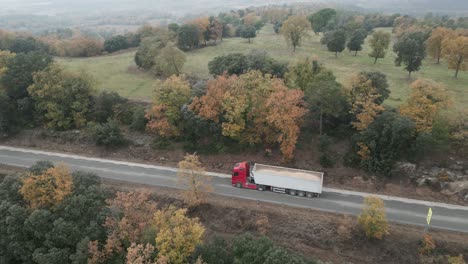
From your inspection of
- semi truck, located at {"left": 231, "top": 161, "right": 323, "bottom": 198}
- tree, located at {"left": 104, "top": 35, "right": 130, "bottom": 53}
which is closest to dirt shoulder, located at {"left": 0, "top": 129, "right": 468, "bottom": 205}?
semi truck, located at {"left": 231, "top": 161, "right": 323, "bottom": 198}

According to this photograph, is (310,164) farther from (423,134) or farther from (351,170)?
(423,134)

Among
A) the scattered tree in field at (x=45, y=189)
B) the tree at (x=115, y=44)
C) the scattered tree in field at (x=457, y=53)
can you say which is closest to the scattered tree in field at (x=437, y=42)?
the scattered tree in field at (x=457, y=53)

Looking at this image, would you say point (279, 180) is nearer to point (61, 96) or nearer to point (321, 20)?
point (61, 96)

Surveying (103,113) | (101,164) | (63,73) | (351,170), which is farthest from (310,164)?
(63,73)

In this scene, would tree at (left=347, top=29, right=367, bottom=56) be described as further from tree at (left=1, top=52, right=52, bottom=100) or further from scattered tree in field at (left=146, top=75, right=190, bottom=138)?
tree at (left=1, top=52, right=52, bottom=100)

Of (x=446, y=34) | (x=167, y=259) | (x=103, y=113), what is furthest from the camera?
(x=446, y=34)

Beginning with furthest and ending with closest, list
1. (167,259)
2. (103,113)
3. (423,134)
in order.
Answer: (103,113)
(423,134)
(167,259)

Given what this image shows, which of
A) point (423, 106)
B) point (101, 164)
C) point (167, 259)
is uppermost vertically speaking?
point (423, 106)

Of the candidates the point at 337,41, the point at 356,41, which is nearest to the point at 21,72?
the point at 337,41
